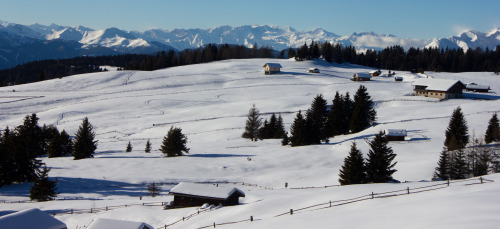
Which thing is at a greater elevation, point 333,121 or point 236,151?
point 333,121

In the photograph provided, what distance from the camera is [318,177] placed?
37875 mm

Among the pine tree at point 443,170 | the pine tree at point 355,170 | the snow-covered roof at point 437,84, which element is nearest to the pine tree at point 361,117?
the pine tree at point 443,170

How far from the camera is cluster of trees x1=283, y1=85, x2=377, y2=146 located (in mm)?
52844

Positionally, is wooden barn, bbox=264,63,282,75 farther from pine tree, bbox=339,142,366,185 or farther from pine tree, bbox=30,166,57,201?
pine tree, bbox=30,166,57,201

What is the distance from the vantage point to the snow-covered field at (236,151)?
20.2m

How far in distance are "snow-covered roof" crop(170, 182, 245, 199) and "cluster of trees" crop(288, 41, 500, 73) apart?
431ft

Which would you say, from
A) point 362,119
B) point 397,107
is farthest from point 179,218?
point 397,107

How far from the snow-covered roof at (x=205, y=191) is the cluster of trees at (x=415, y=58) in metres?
131

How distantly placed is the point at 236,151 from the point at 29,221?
104ft

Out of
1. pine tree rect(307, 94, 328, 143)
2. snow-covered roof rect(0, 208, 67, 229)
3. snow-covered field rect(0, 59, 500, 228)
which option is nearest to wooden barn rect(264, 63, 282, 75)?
snow-covered field rect(0, 59, 500, 228)

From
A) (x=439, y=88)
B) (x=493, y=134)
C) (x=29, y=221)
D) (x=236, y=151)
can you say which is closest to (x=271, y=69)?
(x=439, y=88)

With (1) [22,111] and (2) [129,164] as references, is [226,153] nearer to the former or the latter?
(2) [129,164]

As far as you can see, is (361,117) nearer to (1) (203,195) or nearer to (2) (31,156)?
(1) (203,195)

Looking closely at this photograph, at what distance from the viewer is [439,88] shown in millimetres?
86500
